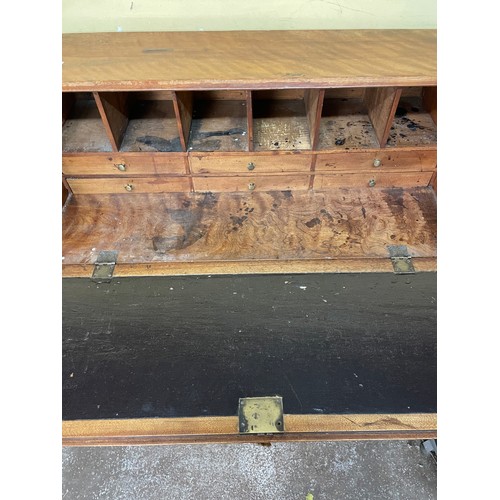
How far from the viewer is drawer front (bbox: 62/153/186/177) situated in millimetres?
1371

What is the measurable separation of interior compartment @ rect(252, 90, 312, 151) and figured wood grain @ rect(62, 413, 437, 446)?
0.81 metres

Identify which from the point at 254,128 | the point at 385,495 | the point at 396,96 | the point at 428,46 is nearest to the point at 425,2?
the point at 428,46

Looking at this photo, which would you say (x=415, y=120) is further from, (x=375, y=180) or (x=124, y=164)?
(x=124, y=164)

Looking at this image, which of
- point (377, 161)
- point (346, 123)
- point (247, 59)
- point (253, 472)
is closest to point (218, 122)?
point (247, 59)

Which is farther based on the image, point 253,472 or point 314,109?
point 253,472

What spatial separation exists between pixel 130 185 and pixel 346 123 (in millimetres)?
763

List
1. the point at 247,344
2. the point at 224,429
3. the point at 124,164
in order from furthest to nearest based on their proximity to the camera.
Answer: the point at 124,164
the point at 247,344
the point at 224,429

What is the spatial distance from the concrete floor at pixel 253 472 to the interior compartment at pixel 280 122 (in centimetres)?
115

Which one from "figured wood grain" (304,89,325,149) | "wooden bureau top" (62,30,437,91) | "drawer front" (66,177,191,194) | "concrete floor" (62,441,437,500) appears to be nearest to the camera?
"wooden bureau top" (62,30,437,91)

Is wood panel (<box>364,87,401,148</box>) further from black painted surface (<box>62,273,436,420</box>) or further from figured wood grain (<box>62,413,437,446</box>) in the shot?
figured wood grain (<box>62,413,437,446</box>)

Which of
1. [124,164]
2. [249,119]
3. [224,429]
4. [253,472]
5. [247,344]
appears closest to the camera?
[224,429]

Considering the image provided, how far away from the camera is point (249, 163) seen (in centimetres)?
140

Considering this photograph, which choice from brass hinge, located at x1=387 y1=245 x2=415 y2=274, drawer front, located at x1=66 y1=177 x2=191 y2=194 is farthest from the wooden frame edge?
drawer front, located at x1=66 y1=177 x2=191 y2=194

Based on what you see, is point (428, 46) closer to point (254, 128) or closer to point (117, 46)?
point (254, 128)
